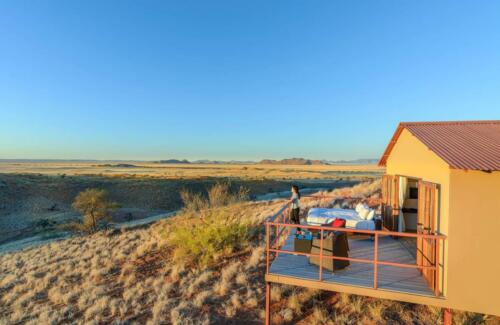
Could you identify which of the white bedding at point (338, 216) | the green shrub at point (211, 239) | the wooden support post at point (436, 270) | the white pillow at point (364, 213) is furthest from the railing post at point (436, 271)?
the green shrub at point (211, 239)

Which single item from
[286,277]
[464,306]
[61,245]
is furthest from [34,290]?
[464,306]

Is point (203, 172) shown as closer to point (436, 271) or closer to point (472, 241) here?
point (436, 271)

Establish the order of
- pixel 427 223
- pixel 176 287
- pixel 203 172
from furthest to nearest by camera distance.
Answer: pixel 203 172
pixel 176 287
pixel 427 223

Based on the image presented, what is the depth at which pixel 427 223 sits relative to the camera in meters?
5.39

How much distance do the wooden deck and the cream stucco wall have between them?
0.54 metres

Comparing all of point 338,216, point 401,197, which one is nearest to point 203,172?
point 338,216

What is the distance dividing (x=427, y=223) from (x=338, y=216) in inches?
159

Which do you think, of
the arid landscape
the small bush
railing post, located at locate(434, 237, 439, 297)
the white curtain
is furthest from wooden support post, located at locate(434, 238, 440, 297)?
the small bush

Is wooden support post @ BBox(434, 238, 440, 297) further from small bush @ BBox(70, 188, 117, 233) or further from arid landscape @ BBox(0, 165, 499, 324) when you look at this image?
small bush @ BBox(70, 188, 117, 233)

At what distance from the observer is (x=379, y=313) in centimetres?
609

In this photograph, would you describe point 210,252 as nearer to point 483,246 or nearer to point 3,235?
point 483,246

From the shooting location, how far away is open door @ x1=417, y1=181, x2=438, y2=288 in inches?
202

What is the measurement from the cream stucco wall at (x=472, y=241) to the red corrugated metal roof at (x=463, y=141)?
243mm

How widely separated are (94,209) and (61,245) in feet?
17.7
